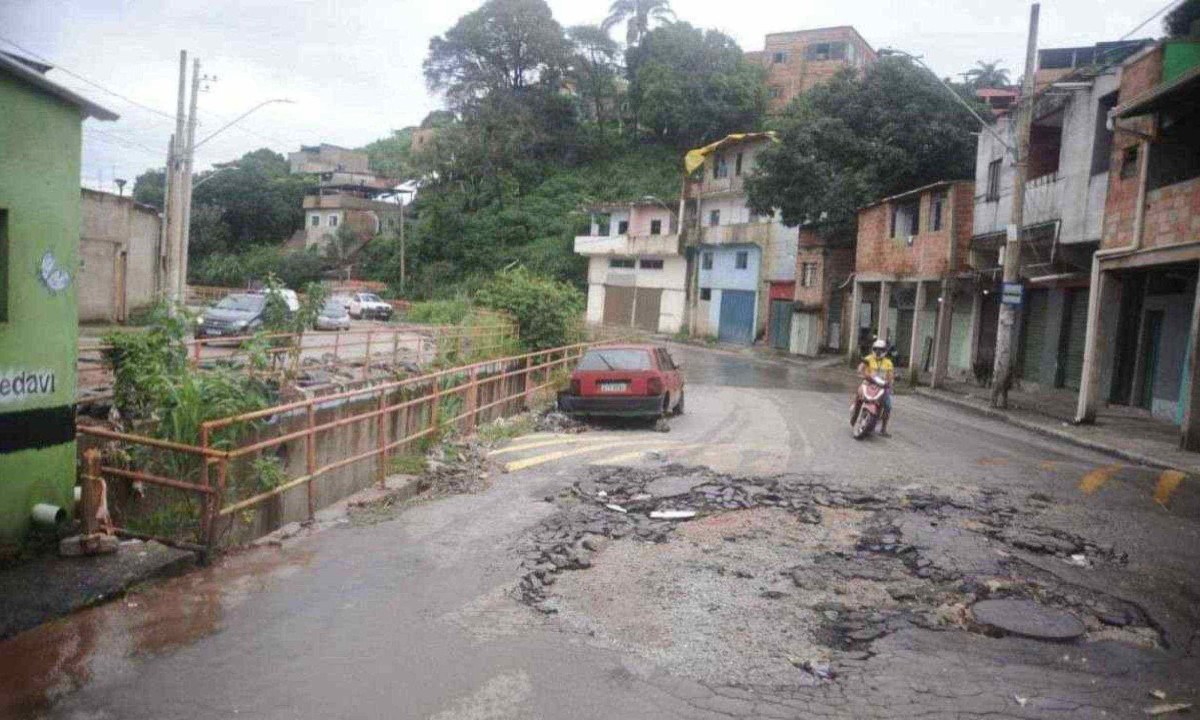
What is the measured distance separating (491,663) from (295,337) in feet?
44.6

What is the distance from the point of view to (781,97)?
2549 inches

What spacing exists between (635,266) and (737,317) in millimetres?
9307

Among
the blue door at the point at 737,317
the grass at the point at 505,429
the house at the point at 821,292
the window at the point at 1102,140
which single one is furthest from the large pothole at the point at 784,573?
the blue door at the point at 737,317

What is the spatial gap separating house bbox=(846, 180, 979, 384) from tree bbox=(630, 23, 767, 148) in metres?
24.3

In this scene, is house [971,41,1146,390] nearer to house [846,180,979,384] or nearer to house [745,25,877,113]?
house [846,180,979,384]

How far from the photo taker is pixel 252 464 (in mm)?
8039

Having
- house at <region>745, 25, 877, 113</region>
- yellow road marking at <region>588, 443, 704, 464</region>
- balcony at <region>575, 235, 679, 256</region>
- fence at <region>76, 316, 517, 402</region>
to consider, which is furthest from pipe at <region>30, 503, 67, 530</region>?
house at <region>745, 25, 877, 113</region>

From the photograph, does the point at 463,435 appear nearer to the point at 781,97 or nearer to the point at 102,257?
the point at 102,257

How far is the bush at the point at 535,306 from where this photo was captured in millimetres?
26547

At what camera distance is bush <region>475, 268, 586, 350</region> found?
87.1 ft

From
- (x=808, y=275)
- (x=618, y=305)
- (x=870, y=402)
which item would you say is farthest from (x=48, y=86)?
(x=618, y=305)

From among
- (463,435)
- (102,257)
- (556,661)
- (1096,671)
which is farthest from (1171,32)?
(102,257)

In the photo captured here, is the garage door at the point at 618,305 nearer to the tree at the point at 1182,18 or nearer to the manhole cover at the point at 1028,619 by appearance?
the tree at the point at 1182,18

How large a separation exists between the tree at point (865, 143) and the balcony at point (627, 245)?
14807 mm
